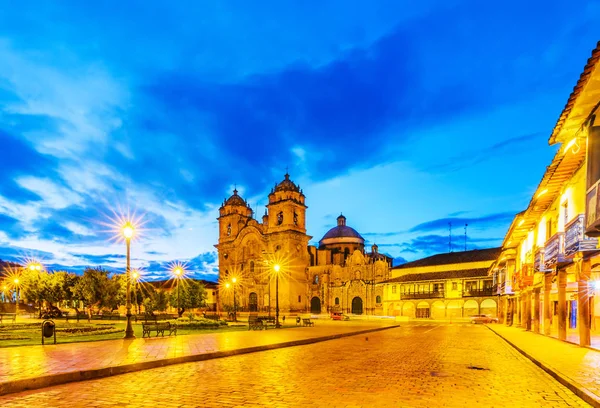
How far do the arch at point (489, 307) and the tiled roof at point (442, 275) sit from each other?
2787 mm

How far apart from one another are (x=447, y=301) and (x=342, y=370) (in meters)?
46.5

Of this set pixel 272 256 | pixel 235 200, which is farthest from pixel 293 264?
pixel 235 200

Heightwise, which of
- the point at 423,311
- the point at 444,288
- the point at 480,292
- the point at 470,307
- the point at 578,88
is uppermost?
the point at 578,88

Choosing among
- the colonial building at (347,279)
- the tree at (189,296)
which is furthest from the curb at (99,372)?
the colonial building at (347,279)

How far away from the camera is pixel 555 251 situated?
1678 cm

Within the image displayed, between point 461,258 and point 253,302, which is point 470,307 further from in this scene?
point 253,302

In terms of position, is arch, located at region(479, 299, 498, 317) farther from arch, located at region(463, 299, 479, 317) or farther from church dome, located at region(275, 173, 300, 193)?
church dome, located at region(275, 173, 300, 193)

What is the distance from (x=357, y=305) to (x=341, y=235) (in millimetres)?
16062

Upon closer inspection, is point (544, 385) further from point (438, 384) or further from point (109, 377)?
point (109, 377)

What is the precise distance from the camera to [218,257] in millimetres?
81875

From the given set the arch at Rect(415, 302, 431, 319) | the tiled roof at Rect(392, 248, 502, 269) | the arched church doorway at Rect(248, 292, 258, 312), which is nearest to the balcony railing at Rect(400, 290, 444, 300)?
the arch at Rect(415, 302, 431, 319)

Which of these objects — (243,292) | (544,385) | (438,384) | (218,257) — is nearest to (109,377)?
(438,384)

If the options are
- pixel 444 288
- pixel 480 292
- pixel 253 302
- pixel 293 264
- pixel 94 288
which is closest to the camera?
pixel 94 288

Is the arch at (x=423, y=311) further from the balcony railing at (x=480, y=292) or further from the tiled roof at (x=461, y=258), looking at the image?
the tiled roof at (x=461, y=258)
